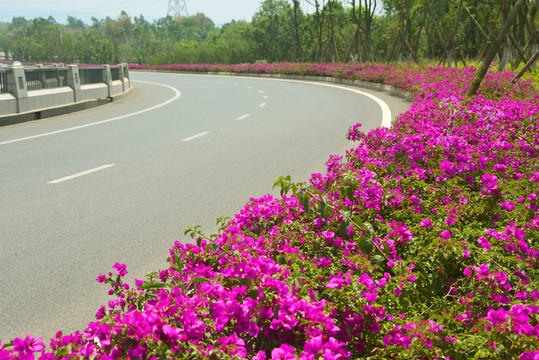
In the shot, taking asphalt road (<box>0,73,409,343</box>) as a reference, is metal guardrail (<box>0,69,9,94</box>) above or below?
above

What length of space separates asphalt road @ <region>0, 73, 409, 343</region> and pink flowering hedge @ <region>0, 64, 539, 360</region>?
31.7 inches

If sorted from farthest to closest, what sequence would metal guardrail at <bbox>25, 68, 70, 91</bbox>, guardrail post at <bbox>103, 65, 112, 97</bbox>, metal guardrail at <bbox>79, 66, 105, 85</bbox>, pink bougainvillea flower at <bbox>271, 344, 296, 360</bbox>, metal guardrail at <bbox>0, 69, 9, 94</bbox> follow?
guardrail post at <bbox>103, 65, 112, 97</bbox>, metal guardrail at <bbox>79, 66, 105, 85</bbox>, metal guardrail at <bbox>25, 68, 70, 91</bbox>, metal guardrail at <bbox>0, 69, 9, 94</bbox>, pink bougainvillea flower at <bbox>271, 344, 296, 360</bbox>

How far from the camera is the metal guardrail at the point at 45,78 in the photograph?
17.2m

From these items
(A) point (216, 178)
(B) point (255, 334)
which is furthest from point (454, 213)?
(A) point (216, 178)

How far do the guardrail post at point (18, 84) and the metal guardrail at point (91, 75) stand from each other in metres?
4.51

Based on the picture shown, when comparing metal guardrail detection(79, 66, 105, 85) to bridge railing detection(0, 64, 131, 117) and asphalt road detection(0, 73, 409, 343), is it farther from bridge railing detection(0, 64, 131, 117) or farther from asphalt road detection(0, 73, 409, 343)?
asphalt road detection(0, 73, 409, 343)

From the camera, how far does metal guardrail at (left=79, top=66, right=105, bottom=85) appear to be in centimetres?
2097

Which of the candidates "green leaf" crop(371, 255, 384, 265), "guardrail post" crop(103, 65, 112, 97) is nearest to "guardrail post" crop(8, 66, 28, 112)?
"guardrail post" crop(103, 65, 112, 97)

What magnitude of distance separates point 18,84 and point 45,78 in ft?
6.48

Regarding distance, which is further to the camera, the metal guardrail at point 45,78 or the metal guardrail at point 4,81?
the metal guardrail at point 45,78

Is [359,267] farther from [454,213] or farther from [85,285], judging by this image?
[85,285]

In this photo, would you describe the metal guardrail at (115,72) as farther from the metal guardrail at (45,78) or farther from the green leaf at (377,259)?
the green leaf at (377,259)

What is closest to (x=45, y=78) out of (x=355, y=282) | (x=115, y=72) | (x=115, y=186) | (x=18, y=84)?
(x=18, y=84)

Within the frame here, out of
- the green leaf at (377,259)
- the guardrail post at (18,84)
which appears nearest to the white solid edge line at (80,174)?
the green leaf at (377,259)
